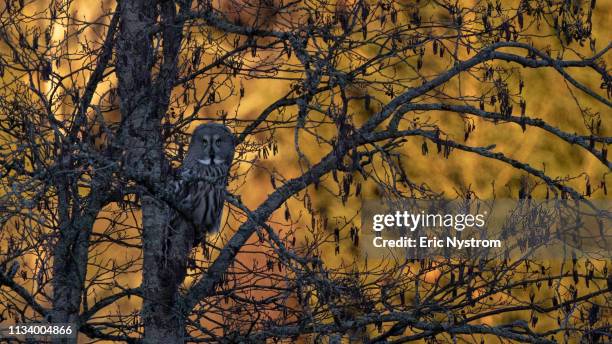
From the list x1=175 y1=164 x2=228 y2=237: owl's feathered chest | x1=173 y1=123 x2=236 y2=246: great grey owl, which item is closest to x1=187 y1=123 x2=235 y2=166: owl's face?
x1=173 y1=123 x2=236 y2=246: great grey owl

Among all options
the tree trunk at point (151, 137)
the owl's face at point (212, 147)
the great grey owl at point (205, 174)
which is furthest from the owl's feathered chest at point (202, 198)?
the tree trunk at point (151, 137)

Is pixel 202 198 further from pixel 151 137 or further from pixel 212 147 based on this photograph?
pixel 151 137

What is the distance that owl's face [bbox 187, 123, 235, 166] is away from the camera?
8320 mm

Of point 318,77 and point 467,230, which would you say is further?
point 467,230

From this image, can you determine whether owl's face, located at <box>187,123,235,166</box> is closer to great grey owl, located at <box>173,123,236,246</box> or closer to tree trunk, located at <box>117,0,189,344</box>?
great grey owl, located at <box>173,123,236,246</box>

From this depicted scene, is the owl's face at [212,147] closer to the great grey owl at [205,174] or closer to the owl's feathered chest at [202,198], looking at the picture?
the great grey owl at [205,174]

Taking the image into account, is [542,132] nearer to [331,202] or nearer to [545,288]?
[545,288]

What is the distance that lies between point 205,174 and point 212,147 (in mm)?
247

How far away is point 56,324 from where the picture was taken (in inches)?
312

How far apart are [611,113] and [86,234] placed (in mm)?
9310

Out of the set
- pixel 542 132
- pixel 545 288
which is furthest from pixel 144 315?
pixel 542 132

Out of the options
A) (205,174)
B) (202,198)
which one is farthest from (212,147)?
(202,198)

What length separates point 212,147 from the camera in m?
8.31

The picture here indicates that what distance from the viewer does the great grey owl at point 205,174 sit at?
26.6 feet
